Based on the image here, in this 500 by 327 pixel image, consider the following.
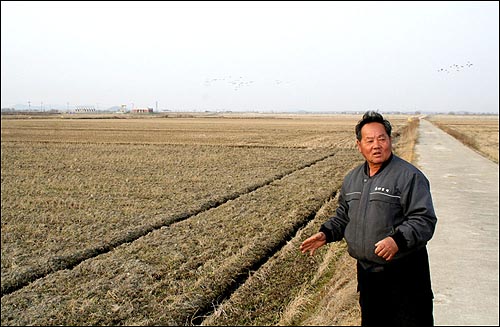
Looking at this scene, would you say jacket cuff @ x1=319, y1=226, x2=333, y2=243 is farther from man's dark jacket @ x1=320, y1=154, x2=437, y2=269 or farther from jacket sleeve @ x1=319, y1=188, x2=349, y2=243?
man's dark jacket @ x1=320, y1=154, x2=437, y2=269

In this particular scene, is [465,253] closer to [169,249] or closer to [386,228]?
[169,249]

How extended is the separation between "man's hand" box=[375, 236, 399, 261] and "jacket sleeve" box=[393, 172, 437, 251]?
0.09ft

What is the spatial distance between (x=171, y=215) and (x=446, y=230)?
743 cm

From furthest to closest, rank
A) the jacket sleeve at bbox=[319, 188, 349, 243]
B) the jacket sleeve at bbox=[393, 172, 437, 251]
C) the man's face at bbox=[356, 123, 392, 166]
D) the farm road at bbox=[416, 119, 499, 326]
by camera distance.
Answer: the farm road at bbox=[416, 119, 499, 326] → the jacket sleeve at bbox=[319, 188, 349, 243] → the man's face at bbox=[356, 123, 392, 166] → the jacket sleeve at bbox=[393, 172, 437, 251]

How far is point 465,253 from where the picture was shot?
29.8 ft

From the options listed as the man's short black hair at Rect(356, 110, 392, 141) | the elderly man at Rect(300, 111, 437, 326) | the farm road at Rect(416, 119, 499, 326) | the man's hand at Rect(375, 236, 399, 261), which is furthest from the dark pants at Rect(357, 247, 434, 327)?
the farm road at Rect(416, 119, 499, 326)

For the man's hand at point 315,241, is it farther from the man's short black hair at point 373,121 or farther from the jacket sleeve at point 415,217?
the man's short black hair at point 373,121

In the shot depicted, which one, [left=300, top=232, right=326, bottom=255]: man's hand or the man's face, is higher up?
the man's face

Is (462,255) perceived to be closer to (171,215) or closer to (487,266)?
(487,266)

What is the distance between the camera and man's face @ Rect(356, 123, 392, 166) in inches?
101

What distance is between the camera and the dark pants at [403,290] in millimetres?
2637

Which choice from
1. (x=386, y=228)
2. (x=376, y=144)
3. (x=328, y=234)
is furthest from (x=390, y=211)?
(x=328, y=234)

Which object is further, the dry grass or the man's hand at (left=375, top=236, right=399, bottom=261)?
the dry grass

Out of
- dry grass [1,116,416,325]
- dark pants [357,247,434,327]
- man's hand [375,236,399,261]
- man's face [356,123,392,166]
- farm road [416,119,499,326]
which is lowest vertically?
dry grass [1,116,416,325]
